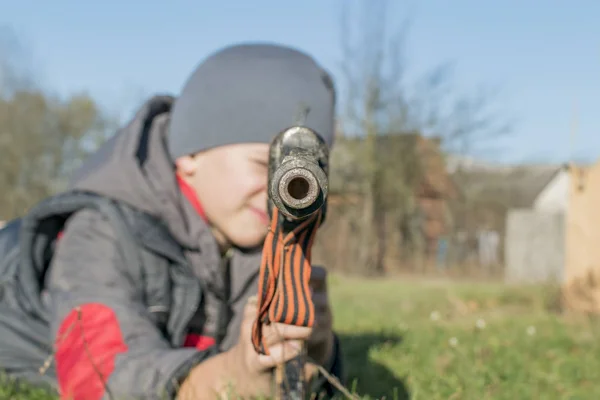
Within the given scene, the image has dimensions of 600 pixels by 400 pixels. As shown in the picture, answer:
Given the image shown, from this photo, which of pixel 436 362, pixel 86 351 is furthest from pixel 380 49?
pixel 86 351

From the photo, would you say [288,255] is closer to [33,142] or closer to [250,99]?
[250,99]

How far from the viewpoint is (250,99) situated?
8.34 feet

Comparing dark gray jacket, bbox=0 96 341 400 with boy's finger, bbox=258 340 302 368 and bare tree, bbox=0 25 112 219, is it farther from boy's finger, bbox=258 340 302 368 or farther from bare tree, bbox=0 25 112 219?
bare tree, bbox=0 25 112 219

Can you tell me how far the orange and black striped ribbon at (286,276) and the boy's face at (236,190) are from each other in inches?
30.0

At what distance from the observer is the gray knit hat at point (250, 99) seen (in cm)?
253

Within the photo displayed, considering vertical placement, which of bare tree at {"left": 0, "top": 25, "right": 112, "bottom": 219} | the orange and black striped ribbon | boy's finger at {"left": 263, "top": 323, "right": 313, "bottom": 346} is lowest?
boy's finger at {"left": 263, "top": 323, "right": 313, "bottom": 346}

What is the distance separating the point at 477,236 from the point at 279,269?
31.0m

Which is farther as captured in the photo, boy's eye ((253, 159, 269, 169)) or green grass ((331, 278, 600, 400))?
green grass ((331, 278, 600, 400))

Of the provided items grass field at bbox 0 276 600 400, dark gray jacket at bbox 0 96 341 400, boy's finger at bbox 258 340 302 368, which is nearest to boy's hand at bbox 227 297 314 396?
boy's finger at bbox 258 340 302 368

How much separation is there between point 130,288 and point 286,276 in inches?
35.2

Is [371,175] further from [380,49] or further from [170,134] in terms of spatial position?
[170,134]

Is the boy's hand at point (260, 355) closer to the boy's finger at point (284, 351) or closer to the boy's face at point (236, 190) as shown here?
the boy's finger at point (284, 351)

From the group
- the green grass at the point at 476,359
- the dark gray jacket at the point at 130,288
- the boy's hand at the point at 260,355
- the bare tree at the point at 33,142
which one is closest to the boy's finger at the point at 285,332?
the boy's hand at the point at 260,355

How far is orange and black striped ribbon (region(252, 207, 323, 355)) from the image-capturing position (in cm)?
166
